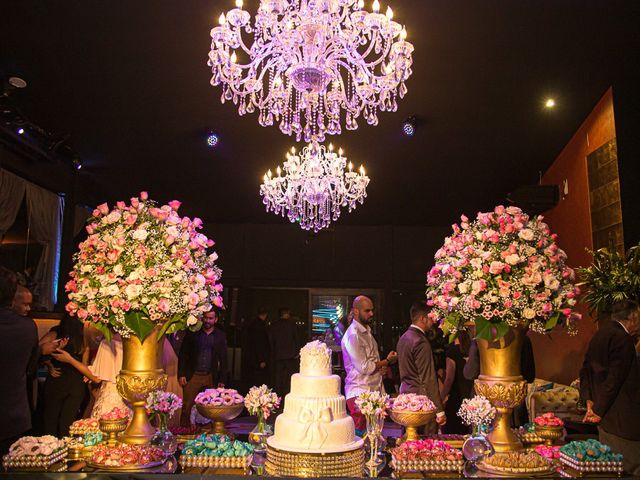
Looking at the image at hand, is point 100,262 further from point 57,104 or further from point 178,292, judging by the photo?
point 57,104

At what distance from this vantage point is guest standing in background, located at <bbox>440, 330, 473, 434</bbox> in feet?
21.3

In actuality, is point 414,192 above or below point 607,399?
above

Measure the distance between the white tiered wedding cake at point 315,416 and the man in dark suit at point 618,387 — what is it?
81.7 inches

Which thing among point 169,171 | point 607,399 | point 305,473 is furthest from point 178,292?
point 169,171

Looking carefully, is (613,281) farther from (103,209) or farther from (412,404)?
(103,209)

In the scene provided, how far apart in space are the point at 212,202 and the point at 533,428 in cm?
873

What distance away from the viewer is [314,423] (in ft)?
9.11

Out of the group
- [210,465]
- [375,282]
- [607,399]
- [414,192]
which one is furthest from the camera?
[375,282]

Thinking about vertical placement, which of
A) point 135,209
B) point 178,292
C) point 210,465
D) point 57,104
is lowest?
point 210,465

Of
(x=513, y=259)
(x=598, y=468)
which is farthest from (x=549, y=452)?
(x=513, y=259)

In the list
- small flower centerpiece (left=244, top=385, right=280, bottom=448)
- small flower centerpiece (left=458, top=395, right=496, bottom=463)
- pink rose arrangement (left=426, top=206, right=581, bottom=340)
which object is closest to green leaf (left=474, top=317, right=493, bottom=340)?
pink rose arrangement (left=426, top=206, right=581, bottom=340)

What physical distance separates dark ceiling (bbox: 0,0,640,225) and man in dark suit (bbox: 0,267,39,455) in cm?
435

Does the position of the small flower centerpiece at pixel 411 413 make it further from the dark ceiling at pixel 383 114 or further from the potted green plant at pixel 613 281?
the dark ceiling at pixel 383 114

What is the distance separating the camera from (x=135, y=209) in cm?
327
